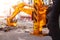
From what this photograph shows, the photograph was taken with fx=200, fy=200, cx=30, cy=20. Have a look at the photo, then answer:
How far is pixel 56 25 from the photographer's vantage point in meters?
2.15

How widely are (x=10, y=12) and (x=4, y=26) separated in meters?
1.27

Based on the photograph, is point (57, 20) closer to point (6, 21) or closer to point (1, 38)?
point (1, 38)

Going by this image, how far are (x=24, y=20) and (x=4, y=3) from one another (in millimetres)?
1403

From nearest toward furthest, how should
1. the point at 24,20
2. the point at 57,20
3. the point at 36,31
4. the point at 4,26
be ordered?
the point at 57,20, the point at 36,31, the point at 4,26, the point at 24,20

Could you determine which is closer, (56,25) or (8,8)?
(56,25)

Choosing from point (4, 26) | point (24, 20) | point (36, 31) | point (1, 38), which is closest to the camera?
point (1, 38)

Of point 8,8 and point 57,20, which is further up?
point 57,20

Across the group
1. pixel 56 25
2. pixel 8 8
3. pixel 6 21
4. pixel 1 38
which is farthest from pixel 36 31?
pixel 56 25

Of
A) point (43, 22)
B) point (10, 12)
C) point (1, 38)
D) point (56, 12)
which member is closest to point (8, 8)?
point (10, 12)

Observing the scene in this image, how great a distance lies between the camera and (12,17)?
376 inches

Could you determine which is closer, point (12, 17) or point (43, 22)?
point (43, 22)

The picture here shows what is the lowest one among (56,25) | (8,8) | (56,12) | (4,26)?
(4,26)

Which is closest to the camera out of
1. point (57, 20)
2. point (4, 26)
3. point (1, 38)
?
point (57, 20)

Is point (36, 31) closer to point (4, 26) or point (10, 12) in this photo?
point (4, 26)
